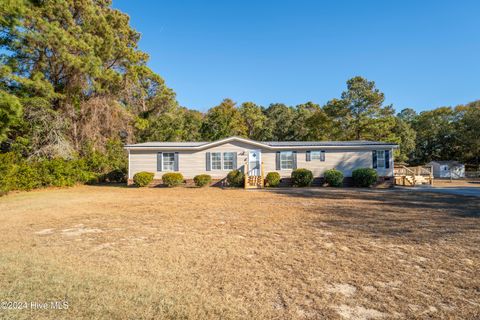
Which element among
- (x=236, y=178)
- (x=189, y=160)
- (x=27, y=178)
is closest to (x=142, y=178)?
(x=189, y=160)

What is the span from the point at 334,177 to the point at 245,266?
44.3 ft

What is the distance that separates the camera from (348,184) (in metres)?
16.8

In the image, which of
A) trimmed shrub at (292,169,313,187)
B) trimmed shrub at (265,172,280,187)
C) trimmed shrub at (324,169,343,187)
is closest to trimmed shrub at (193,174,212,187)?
trimmed shrub at (265,172,280,187)

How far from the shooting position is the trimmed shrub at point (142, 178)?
15.6m

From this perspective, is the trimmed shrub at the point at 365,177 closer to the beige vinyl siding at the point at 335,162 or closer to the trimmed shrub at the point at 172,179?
the beige vinyl siding at the point at 335,162

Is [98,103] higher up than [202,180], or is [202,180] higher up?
[98,103]

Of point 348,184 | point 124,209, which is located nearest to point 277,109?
point 348,184

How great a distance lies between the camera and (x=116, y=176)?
20094 millimetres

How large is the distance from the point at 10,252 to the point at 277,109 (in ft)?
118

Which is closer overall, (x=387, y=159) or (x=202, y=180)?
(x=202, y=180)

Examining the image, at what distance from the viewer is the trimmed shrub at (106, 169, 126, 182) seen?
65.1 feet

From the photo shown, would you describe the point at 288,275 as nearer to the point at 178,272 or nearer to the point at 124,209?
the point at 178,272

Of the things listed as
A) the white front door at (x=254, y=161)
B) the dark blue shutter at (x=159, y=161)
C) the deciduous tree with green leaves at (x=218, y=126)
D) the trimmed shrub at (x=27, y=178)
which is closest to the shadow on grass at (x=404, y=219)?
the white front door at (x=254, y=161)

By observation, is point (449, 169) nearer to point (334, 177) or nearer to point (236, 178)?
point (334, 177)
